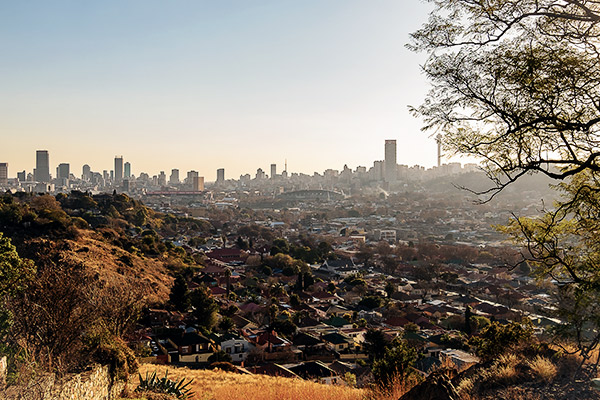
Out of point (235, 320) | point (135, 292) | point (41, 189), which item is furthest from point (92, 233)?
point (41, 189)

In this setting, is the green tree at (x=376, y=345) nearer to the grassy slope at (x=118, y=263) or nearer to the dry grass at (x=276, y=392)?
the dry grass at (x=276, y=392)

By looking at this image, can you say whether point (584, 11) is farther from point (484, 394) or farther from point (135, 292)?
point (135, 292)

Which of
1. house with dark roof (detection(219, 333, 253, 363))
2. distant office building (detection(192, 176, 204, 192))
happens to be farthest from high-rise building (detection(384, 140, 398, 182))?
house with dark roof (detection(219, 333, 253, 363))

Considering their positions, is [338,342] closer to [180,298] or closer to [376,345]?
[376,345]

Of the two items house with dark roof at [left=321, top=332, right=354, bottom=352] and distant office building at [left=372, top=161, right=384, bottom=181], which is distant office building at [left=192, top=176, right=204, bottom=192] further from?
house with dark roof at [left=321, top=332, right=354, bottom=352]

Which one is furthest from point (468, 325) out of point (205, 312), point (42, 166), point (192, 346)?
point (42, 166)
